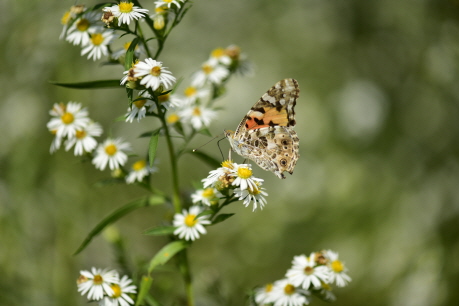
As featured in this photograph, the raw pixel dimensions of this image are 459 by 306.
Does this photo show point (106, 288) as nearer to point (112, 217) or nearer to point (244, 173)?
point (112, 217)

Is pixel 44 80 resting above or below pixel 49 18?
below

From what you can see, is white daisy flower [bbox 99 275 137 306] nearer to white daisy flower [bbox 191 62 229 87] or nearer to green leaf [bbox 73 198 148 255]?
green leaf [bbox 73 198 148 255]

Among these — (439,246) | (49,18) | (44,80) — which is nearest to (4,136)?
(44,80)

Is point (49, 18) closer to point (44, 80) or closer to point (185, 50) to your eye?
point (44, 80)

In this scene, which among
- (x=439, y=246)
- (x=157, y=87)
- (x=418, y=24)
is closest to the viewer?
(x=157, y=87)

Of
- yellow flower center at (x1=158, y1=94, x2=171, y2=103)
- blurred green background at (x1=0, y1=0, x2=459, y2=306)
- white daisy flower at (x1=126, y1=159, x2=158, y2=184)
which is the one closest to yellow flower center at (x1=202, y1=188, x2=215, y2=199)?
white daisy flower at (x1=126, y1=159, x2=158, y2=184)

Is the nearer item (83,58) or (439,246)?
(439,246)

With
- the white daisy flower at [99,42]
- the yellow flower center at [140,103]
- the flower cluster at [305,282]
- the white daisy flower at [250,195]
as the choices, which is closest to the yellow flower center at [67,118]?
the white daisy flower at [99,42]
